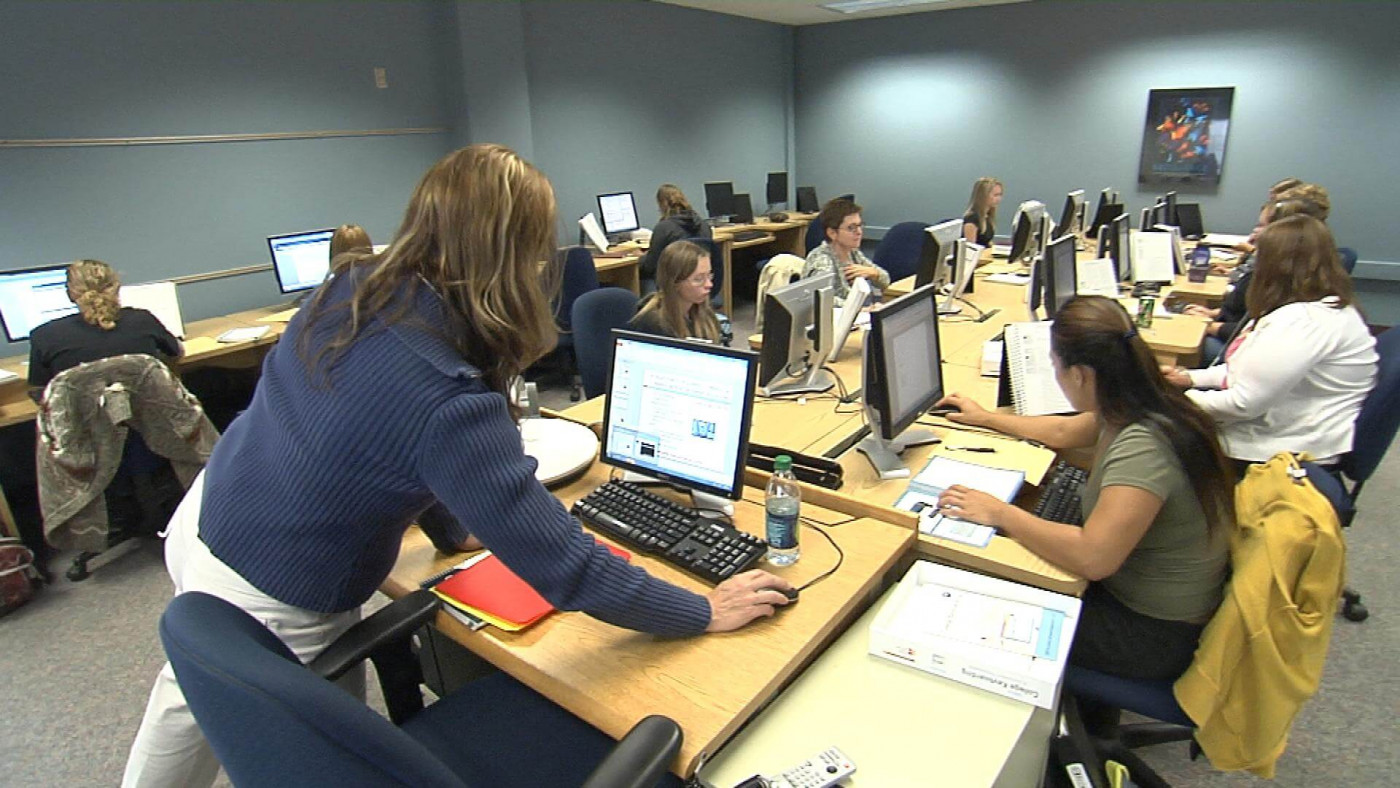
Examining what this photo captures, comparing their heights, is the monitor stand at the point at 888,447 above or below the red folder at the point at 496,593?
above

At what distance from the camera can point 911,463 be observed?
1.97 meters

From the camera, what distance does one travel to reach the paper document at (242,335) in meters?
3.81

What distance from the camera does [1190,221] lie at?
6.09 m

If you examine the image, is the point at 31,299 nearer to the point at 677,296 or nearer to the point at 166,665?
the point at 677,296

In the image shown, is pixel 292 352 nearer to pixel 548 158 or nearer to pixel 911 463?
pixel 911 463

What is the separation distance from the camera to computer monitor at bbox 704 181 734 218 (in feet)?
25.3

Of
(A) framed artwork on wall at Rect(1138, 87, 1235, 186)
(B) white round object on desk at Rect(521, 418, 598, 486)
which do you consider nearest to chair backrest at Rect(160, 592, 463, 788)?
(B) white round object on desk at Rect(521, 418, 598, 486)

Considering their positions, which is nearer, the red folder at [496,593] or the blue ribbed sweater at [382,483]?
the blue ribbed sweater at [382,483]

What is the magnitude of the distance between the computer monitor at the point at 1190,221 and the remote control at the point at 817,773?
20.9 ft

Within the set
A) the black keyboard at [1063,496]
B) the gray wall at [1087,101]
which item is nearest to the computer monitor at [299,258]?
the black keyboard at [1063,496]

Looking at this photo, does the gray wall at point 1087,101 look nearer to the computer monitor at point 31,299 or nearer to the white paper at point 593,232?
the white paper at point 593,232

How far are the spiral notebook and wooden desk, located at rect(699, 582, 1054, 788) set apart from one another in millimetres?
1170

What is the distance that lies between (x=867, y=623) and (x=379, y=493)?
2.93 ft

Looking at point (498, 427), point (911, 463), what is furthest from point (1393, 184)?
point (498, 427)
